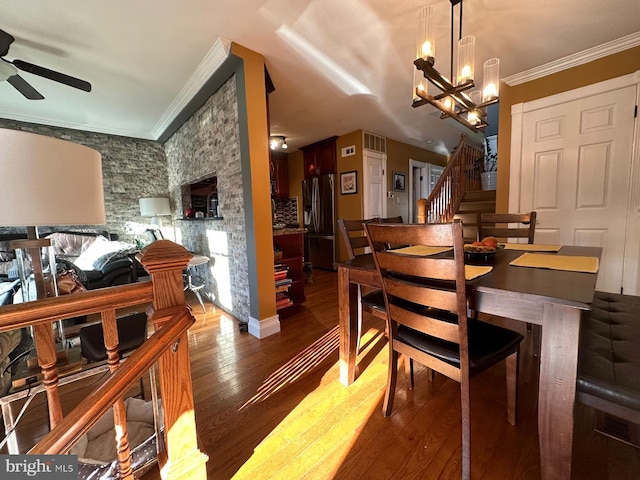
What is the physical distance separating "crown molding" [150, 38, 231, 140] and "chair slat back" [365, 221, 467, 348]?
6.88 feet

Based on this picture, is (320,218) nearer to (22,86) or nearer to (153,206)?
(153,206)

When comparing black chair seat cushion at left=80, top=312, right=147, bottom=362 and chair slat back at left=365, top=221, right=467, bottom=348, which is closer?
chair slat back at left=365, top=221, right=467, bottom=348

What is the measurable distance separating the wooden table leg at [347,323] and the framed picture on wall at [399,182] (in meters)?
3.98

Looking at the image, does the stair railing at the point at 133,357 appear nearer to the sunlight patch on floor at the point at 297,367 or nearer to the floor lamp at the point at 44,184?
the floor lamp at the point at 44,184

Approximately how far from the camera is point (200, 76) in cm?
250

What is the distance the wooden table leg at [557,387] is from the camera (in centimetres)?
79

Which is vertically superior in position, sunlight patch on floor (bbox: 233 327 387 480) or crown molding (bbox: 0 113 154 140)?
crown molding (bbox: 0 113 154 140)

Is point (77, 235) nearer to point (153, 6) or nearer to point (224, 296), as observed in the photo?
point (224, 296)

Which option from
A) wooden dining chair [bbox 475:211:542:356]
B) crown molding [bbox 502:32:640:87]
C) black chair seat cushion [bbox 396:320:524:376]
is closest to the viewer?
black chair seat cushion [bbox 396:320:524:376]

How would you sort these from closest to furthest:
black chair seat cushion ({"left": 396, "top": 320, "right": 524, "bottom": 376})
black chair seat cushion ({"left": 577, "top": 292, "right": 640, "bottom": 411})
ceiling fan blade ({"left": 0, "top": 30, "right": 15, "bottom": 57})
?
black chair seat cushion ({"left": 577, "top": 292, "right": 640, "bottom": 411}) < black chair seat cushion ({"left": 396, "top": 320, "right": 524, "bottom": 376}) < ceiling fan blade ({"left": 0, "top": 30, "right": 15, "bottom": 57})

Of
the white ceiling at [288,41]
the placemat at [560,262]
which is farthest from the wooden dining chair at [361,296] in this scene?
the white ceiling at [288,41]

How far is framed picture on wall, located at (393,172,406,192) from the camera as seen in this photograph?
16.5 feet

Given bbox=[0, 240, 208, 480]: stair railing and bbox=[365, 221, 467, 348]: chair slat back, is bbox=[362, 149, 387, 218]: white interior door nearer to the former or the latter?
bbox=[365, 221, 467, 348]: chair slat back

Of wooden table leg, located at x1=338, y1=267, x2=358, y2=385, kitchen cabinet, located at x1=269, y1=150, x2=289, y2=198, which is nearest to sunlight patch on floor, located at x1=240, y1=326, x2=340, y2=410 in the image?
wooden table leg, located at x1=338, y1=267, x2=358, y2=385
